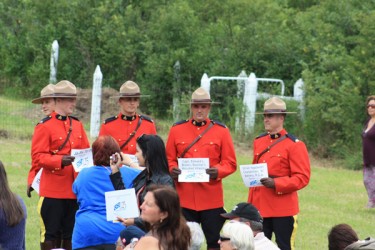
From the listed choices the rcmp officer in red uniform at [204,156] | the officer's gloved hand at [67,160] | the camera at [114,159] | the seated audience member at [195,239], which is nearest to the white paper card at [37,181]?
the officer's gloved hand at [67,160]

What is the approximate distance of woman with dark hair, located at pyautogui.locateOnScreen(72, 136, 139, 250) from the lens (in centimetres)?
982

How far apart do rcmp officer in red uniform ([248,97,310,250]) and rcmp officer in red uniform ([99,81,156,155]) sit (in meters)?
1.53

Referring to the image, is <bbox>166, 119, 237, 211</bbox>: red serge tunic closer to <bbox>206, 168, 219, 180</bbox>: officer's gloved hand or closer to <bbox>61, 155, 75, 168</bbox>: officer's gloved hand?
<bbox>206, 168, 219, 180</bbox>: officer's gloved hand

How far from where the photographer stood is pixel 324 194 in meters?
19.5

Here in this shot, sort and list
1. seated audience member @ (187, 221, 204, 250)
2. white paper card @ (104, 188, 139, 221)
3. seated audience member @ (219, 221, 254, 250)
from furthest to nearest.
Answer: seated audience member @ (187, 221, 204, 250)
white paper card @ (104, 188, 139, 221)
seated audience member @ (219, 221, 254, 250)

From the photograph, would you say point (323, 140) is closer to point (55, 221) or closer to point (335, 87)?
point (335, 87)

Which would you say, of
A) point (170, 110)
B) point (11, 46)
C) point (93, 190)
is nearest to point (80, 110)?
point (170, 110)

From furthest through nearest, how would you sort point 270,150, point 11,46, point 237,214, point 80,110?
point 11,46, point 80,110, point 270,150, point 237,214

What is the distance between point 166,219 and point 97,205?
1.93 metres

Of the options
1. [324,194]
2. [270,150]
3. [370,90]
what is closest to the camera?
[270,150]

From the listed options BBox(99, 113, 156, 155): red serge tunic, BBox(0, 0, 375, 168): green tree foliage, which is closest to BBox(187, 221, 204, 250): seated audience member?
BBox(99, 113, 156, 155): red serge tunic

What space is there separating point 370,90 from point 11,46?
504 inches

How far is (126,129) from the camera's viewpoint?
12.1m

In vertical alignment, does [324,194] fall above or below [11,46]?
below
